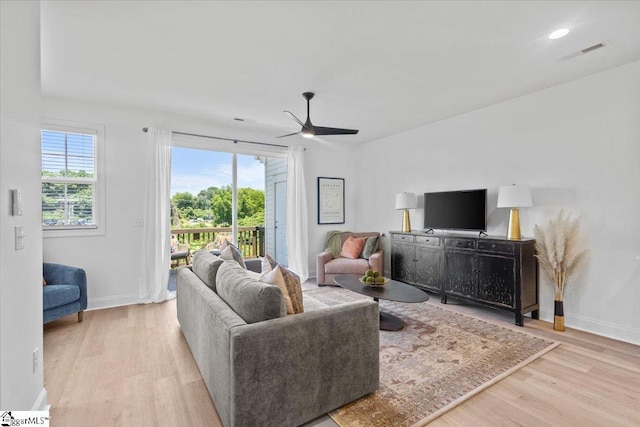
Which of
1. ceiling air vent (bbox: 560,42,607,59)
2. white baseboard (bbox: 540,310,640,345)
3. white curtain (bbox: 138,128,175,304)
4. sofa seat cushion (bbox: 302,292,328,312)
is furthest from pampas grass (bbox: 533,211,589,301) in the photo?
white curtain (bbox: 138,128,175,304)

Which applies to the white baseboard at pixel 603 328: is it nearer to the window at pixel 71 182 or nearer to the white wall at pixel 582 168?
the white wall at pixel 582 168

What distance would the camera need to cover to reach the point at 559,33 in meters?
2.45

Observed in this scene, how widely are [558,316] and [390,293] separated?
186 cm

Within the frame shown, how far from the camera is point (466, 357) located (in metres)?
2.66

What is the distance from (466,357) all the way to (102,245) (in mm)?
4470

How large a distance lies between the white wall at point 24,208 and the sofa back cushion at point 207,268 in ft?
3.46

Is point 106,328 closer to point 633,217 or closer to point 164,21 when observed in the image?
point 164,21

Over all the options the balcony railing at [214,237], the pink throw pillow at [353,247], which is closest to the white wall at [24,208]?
the balcony railing at [214,237]

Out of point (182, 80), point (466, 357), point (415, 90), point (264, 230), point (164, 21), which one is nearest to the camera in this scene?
point (164, 21)

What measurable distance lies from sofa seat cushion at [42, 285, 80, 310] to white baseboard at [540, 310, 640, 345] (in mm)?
5362

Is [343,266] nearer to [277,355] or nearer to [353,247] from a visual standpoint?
[353,247]

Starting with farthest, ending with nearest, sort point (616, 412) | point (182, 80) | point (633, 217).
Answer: point (182, 80) < point (633, 217) < point (616, 412)

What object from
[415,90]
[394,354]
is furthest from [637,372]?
[415,90]

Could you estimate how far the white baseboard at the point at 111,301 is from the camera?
13.1ft
